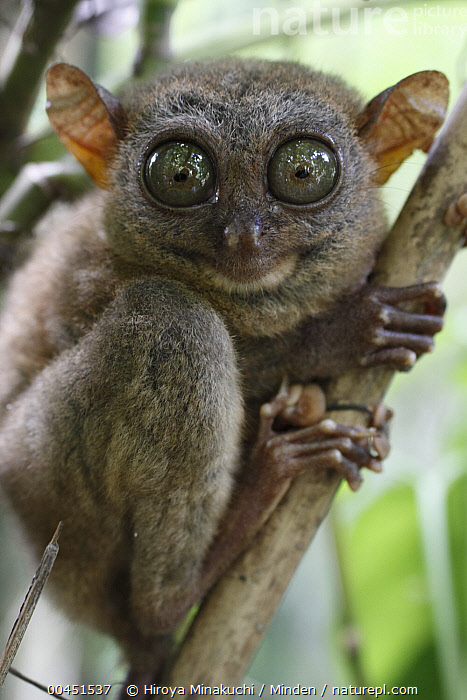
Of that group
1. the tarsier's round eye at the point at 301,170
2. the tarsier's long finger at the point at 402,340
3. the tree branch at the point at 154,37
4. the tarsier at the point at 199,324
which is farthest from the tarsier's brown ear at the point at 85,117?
the tarsier's long finger at the point at 402,340

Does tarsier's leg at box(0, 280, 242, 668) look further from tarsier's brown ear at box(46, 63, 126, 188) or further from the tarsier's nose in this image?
tarsier's brown ear at box(46, 63, 126, 188)

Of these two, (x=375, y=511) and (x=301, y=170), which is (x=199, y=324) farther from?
(x=375, y=511)

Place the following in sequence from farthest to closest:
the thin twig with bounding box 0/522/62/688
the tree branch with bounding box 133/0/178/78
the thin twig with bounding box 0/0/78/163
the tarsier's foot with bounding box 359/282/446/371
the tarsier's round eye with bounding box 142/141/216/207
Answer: the tree branch with bounding box 133/0/178/78 < the thin twig with bounding box 0/0/78/163 < the tarsier's foot with bounding box 359/282/446/371 < the tarsier's round eye with bounding box 142/141/216/207 < the thin twig with bounding box 0/522/62/688

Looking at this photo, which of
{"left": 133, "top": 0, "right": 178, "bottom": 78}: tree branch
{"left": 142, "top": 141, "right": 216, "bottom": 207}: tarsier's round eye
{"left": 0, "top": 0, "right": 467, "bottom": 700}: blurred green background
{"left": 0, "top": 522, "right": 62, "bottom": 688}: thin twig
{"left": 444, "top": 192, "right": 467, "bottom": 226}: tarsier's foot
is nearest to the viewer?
{"left": 0, "top": 522, "right": 62, "bottom": 688}: thin twig

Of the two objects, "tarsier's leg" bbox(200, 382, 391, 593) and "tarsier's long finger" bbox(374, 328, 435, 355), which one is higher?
"tarsier's long finger" bbox(374, 328, 435, 355)

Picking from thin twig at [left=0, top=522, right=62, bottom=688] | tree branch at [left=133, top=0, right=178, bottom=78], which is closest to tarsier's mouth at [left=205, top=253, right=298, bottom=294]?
thin twig at [left=0, top=522, right=62, bottom=688]

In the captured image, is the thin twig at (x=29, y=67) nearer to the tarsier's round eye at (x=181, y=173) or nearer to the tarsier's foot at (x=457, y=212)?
the tarsier's round eye at (x=181, y=173)

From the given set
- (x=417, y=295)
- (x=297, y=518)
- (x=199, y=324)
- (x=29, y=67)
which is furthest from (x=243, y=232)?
(x=29, y=67)
